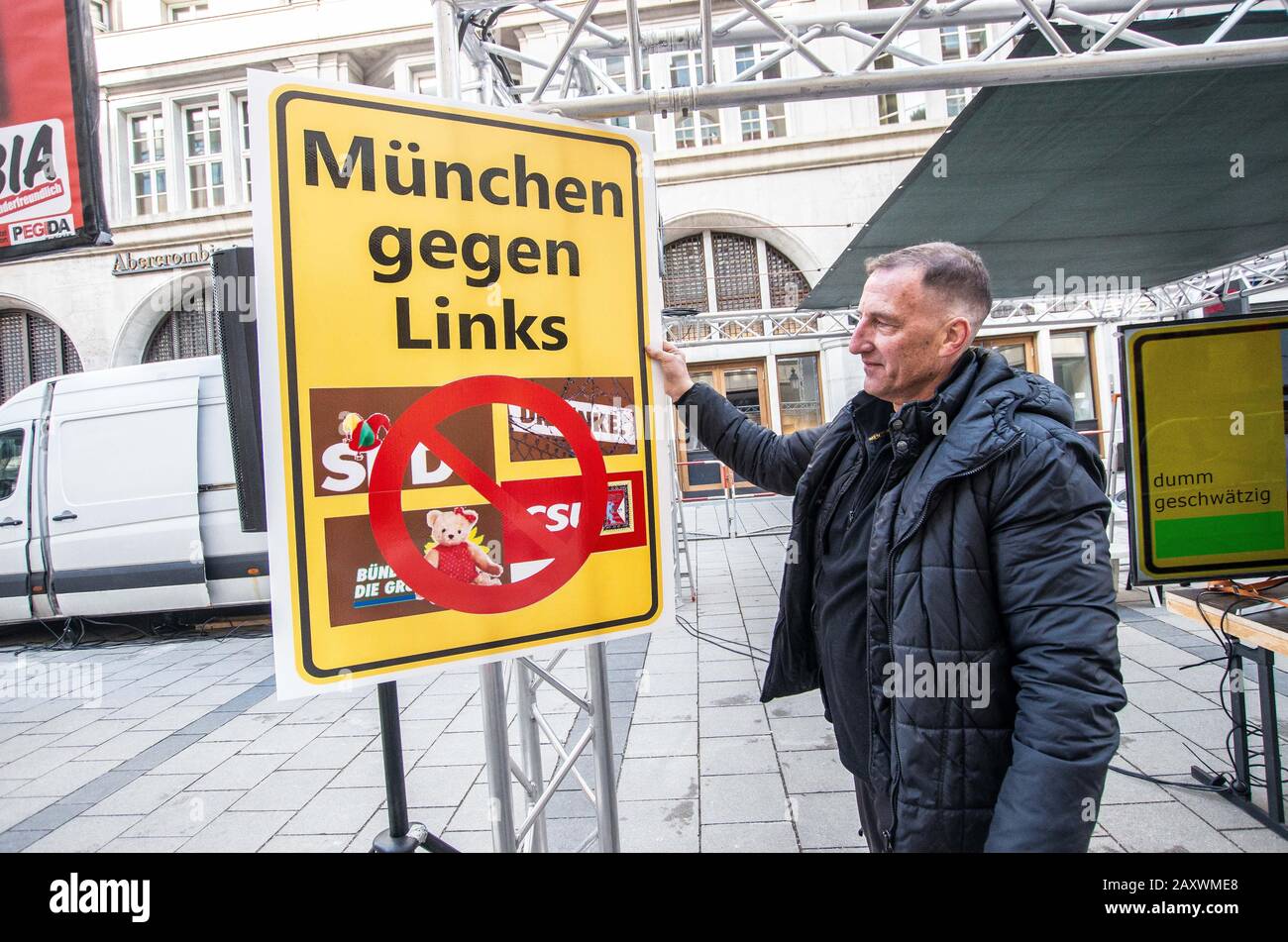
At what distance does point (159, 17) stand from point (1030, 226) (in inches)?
763

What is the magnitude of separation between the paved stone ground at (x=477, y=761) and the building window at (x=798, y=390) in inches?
384

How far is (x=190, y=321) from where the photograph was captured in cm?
1566

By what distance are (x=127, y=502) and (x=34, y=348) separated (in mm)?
13113

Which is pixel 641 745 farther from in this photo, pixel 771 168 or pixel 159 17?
pixel 159 17

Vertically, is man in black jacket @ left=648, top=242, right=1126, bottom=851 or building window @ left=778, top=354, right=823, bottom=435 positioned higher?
building window @ left=778, top=354, right=823, bottom=435

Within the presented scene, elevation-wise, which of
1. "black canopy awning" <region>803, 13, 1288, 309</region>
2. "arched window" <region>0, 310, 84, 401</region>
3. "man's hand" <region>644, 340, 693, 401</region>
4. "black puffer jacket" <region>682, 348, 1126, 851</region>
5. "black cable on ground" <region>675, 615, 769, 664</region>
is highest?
"arched window" <region>0, 310, 84, 401</region>

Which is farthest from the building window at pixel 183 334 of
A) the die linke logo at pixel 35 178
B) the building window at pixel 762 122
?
the die linke logo at pixel 35 178

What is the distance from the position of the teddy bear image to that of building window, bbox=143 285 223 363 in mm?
17199

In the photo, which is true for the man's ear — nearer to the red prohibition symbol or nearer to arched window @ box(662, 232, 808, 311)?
the red prohibition symbol

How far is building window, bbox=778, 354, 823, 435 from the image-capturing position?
15.2 meters

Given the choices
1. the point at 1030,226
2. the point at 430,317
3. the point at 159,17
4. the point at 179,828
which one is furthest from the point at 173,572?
the point at 159,17
